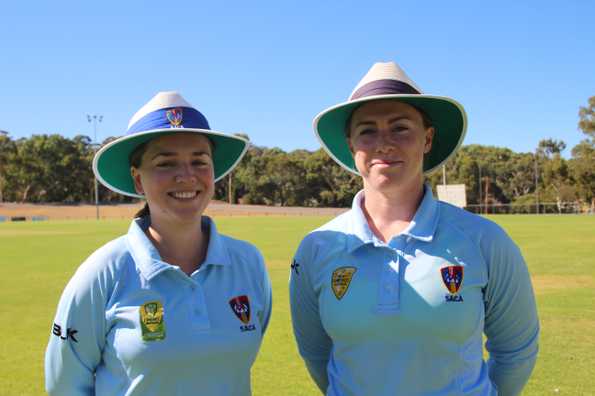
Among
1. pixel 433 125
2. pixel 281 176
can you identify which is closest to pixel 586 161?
pixel 281 176

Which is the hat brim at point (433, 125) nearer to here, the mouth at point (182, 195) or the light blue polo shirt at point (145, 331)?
the mouth at point (182, 195)

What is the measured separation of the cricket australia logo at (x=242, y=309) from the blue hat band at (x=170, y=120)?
2.83ft

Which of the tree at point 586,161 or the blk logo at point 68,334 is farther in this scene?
the tree at point 586,161

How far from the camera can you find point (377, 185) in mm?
3025

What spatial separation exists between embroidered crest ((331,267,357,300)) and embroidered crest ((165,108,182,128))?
41.4 inches

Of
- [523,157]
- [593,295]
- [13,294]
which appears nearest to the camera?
[593,295]

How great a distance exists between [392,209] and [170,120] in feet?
3.95

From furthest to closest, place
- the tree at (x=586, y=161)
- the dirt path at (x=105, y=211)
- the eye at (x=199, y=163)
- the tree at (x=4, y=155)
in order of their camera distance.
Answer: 1. the tree at (x=4, y=155)
2. the dirt path at (x=105, y=211)
3. the tree at (x=586, y=161)
4. the eye at (x=199, y=163)

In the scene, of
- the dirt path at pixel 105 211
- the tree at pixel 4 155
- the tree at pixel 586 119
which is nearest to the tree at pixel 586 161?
the tree at pixel 586 119

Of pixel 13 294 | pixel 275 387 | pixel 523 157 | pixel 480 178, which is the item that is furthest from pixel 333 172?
pixel 275 387

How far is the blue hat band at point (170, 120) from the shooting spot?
290 centimetres

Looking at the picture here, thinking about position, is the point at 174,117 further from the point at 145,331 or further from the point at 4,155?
the point at 4,155

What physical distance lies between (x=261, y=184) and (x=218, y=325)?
306 feet

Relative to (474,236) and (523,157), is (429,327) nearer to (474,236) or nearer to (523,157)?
(474,236)
